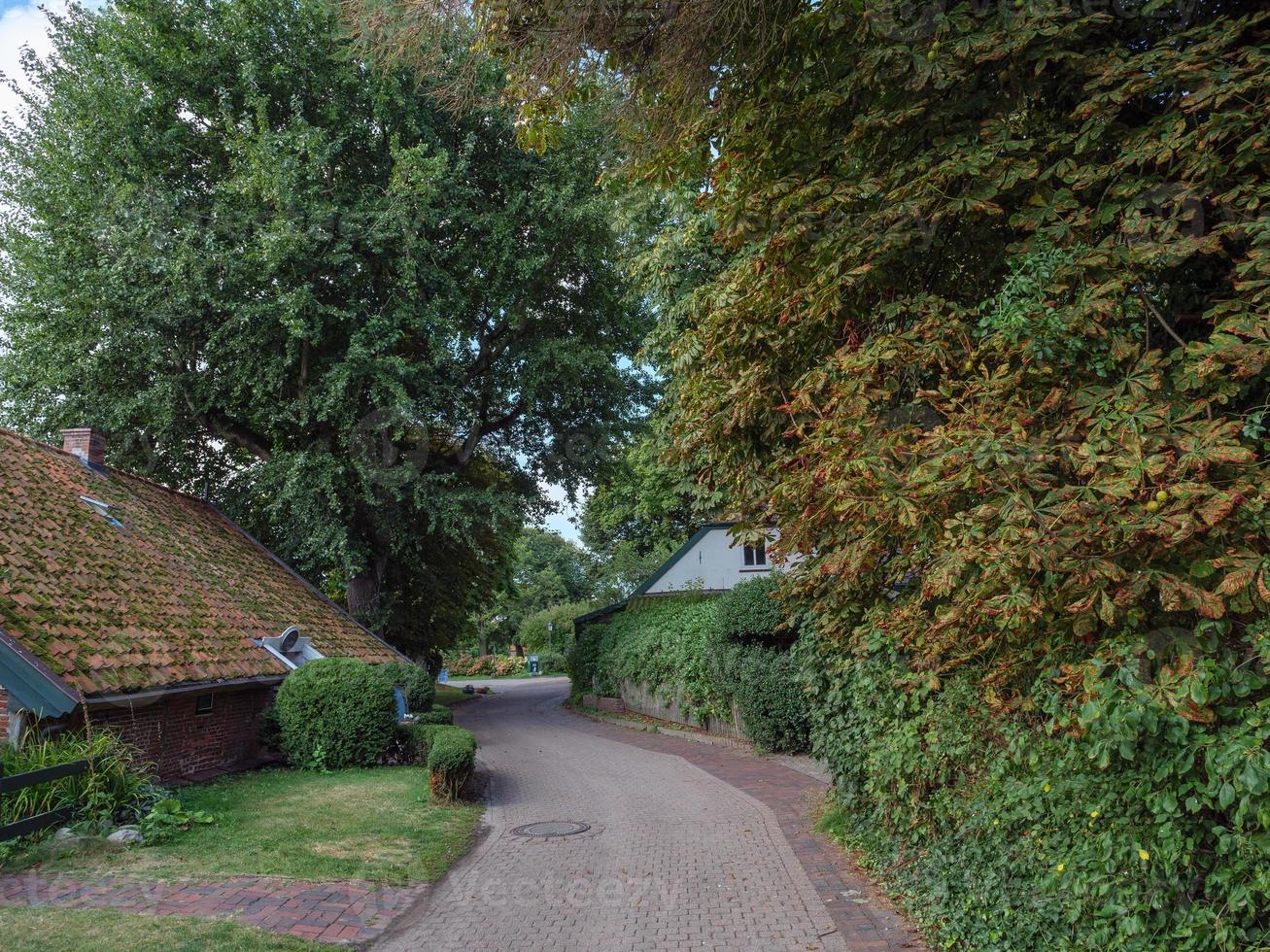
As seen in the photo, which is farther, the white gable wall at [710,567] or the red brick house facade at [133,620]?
the white gable wall at [710,567]

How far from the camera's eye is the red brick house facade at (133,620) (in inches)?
379

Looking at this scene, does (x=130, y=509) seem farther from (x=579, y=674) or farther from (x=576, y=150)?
(x=579, y=674)

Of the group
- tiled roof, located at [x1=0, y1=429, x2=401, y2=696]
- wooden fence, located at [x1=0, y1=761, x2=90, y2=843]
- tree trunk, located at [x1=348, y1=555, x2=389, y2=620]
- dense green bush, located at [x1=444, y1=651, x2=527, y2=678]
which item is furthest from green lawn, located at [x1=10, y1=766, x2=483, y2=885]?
dense green bush, located at [x1=444, y1=651, x2=527, y2=678]

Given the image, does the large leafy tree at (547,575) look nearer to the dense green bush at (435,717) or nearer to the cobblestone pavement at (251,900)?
the dense green bush at (435,717)

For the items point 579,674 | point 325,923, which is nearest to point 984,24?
point 325,923

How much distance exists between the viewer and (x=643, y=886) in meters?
7.97

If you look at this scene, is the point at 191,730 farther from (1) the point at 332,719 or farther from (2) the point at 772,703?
(2) the point at 772,703

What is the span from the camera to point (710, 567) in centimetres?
2591

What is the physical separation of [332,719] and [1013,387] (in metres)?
12.6

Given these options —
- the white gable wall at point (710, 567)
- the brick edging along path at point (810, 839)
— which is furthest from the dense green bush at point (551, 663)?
the brick edging along path at point (810, 839)

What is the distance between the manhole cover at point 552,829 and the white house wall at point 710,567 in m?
14.0

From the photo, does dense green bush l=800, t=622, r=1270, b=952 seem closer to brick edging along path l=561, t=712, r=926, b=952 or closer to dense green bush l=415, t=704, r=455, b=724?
brick edging along path l=561, t=712, r=926, b=952

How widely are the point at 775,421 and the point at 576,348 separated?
14940mm

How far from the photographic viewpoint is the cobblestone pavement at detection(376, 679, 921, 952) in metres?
6.61
